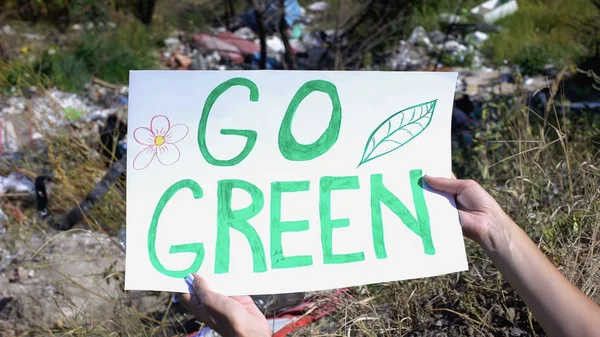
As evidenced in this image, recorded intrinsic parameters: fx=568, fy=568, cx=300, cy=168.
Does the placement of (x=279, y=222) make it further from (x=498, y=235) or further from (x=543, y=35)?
(x=543, y=35)

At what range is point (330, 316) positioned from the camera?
6.13ft

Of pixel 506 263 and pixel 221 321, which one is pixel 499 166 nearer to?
pixel 506 263

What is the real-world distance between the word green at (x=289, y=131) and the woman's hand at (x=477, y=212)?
28cm

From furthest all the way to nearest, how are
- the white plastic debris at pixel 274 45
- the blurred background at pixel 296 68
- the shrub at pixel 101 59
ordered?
the white plastic debris at pixel 274 45, the shrub at pixel 101 59, the blurred background at pixel 296 68

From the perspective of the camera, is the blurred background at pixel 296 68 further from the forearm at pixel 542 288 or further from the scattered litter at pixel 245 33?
the forearm at pixel 542 288

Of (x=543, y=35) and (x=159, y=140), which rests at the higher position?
(x=159, y=140)

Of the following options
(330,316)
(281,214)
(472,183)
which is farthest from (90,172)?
(472,183)

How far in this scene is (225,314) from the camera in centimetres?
124

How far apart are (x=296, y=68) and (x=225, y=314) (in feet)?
14.5

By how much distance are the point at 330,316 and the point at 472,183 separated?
709 mm

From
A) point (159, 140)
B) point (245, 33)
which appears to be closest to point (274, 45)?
point (245, 33)

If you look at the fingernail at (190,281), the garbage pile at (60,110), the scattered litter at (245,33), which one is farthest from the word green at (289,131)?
the scattered litter at (245,33)

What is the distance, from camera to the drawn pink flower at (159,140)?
131 centimetres

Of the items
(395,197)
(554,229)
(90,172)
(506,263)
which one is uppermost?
(395,197)
